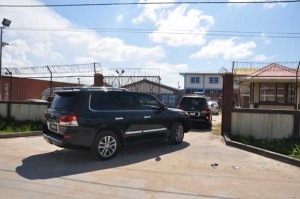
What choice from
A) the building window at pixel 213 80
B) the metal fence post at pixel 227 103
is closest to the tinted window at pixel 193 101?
the metal fence post at pixel 227 103

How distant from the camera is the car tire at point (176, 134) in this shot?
11562 mm

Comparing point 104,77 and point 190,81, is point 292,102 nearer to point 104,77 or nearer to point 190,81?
point 104,77

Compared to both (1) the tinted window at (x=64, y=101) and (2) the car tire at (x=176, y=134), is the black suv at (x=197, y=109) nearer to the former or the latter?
(2) the car tire at (x=176, y=134)

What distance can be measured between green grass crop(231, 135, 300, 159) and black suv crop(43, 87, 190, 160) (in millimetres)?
3448

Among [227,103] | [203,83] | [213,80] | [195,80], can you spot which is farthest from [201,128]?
[213,80]

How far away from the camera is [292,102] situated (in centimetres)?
2228

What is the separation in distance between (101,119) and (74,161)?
1.26 m

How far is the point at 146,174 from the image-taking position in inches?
305

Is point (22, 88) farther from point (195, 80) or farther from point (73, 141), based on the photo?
point (195, 80)

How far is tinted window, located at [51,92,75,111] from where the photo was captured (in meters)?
8.84

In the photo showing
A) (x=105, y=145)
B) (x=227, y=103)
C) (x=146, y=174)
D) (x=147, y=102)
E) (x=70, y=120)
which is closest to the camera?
(x=146, y=174)

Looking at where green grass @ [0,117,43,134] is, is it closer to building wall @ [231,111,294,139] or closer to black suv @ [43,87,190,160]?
black suv @ [43,87,190,160]

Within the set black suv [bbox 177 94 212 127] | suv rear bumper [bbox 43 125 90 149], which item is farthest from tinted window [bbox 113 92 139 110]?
black suv [bbox 177 94 212 127]

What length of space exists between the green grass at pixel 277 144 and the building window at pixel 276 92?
11.0 meters
